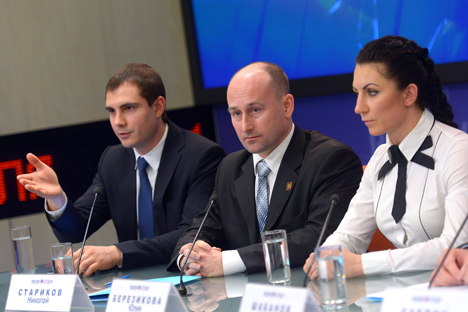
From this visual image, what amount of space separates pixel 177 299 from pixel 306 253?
835mm

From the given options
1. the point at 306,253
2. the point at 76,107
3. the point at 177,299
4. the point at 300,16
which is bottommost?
the point at 306,253

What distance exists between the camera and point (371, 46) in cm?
220

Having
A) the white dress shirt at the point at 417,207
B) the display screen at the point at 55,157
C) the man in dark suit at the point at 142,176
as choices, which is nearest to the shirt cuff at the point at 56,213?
the man in dark suit at the point at 142,176

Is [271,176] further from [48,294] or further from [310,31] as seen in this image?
[310,31]

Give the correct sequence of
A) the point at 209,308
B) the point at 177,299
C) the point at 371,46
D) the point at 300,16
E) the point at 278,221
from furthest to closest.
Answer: the point at 300,16
the point at 278,221
the point at 371,46
the point at 209,308
the point at 177,299

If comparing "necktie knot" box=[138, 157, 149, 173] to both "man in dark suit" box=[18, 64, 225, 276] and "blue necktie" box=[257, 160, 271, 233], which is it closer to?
"man in dark suit" box=[18, 64, 225, 276]

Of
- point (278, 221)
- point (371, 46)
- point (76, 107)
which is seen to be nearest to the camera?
point (371, 46)

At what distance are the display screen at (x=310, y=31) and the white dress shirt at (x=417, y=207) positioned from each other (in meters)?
1.68

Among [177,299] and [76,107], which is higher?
[76,107]

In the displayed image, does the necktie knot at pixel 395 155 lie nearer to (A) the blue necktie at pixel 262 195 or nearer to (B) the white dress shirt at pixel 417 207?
(B) the white dress shirt at pixel 417 207

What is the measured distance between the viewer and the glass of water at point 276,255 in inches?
A: 73.2

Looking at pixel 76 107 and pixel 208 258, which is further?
pixel 76 107

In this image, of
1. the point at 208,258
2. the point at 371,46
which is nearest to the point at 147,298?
the point at 208,258

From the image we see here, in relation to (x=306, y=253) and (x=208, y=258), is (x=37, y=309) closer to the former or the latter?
(x=208, y=258)
